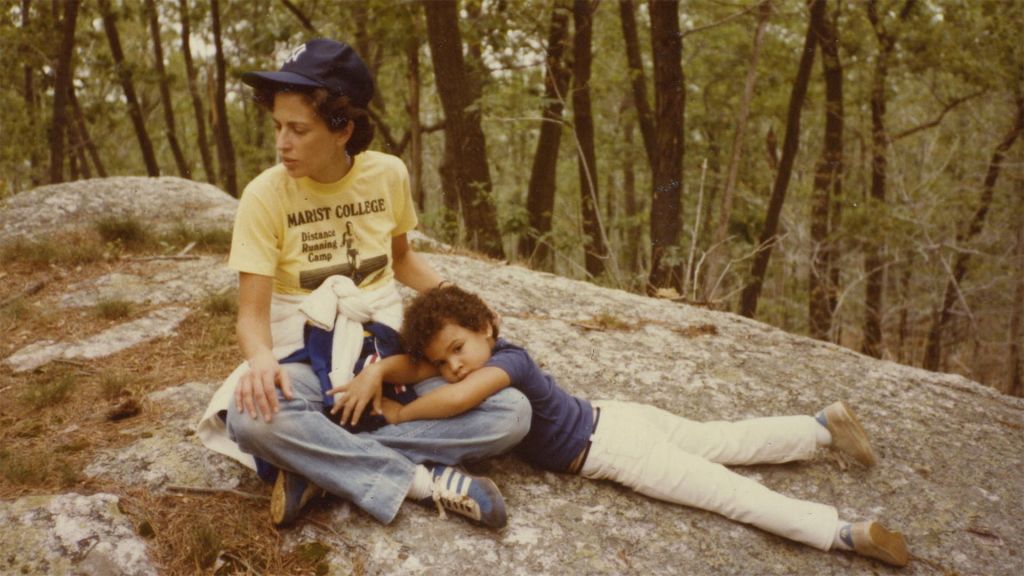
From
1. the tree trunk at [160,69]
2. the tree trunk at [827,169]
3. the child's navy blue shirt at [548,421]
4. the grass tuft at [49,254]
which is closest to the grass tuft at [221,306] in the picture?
the grass tuft at [49,254]

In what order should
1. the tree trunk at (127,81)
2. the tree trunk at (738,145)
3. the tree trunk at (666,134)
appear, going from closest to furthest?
the tree trunk at (666,134), the tree trunk at (738,145), the tree trunk at (127,81)

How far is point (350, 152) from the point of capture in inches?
112

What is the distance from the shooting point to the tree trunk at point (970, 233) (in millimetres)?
12898

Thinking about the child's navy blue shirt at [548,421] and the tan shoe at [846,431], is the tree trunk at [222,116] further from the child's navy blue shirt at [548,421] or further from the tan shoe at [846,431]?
the tan shoe at [846,431]

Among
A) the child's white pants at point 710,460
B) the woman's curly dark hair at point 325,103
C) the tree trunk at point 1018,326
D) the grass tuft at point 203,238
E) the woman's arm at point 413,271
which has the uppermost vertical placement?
the woman's curly dark hair at point 325,103

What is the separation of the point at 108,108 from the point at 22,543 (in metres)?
13.6

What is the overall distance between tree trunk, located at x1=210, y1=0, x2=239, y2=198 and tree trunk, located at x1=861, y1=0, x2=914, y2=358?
10073mm

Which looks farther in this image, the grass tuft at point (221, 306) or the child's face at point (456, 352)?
the grass tuft at point (221, 306)

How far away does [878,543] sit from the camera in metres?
2.60

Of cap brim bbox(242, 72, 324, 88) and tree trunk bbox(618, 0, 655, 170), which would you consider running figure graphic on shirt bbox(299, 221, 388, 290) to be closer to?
cap brim bbox(242, 72, 324, 88)

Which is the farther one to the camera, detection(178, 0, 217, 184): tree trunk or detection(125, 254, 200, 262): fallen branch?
detection(178, 0, 217, 184): tree trunk

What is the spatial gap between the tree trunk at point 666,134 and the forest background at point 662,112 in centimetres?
2

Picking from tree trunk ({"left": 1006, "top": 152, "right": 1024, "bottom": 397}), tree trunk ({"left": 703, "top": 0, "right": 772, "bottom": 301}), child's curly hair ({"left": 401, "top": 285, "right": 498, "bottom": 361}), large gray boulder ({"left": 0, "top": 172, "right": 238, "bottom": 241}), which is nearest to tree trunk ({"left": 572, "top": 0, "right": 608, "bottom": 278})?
tree trunk ({"left": 703, "top": 0, "right": 772, "bottom": 301})

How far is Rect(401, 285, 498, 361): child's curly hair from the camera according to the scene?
109 inches
